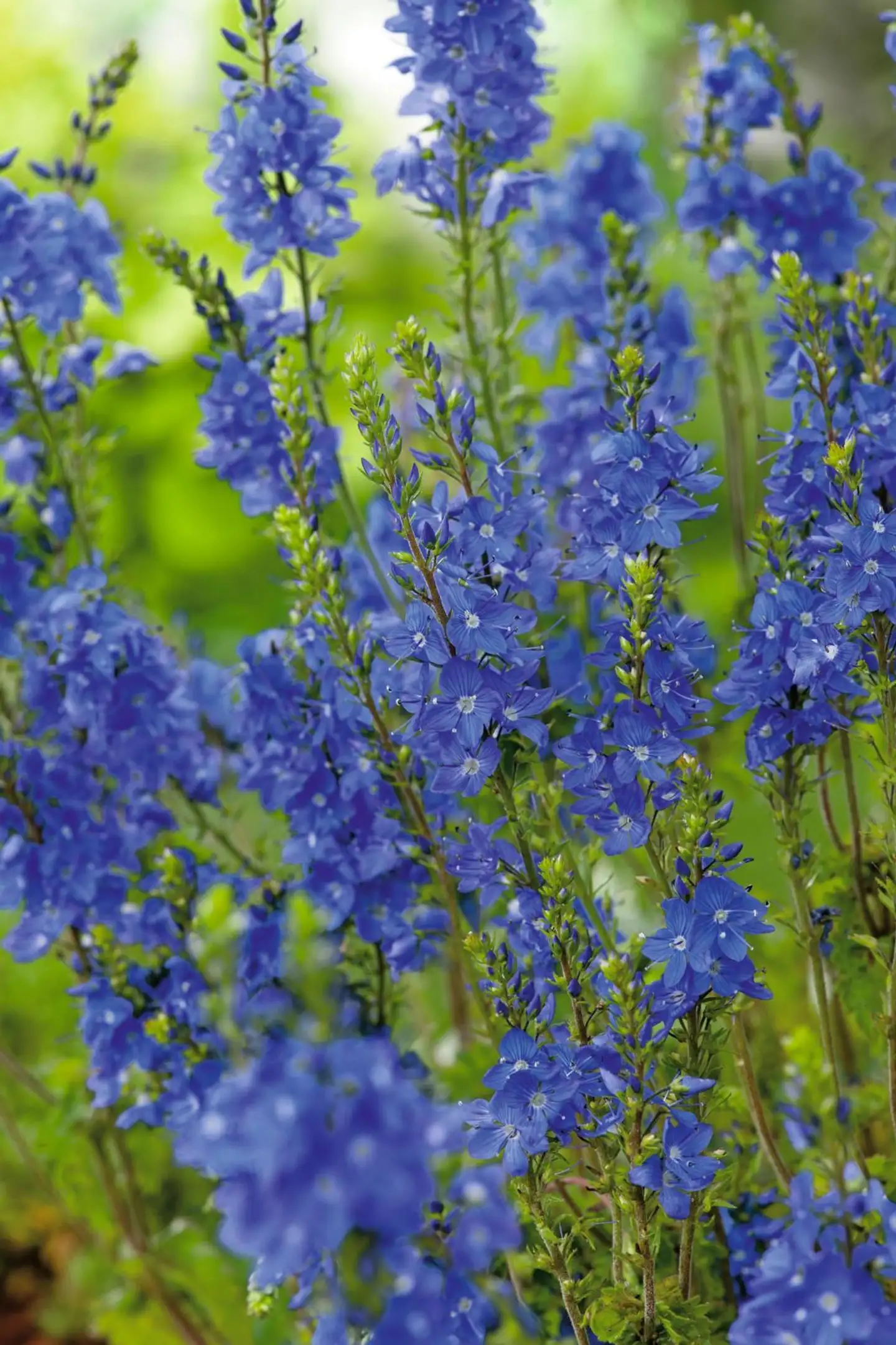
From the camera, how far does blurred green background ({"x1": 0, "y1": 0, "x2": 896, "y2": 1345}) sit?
4.54 meters

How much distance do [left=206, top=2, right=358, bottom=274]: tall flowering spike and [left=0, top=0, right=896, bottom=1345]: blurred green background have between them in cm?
175

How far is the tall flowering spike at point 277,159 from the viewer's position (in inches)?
65.6

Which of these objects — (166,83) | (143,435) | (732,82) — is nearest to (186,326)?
(143,435)

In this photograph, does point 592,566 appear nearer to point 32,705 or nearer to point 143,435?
point 32,705

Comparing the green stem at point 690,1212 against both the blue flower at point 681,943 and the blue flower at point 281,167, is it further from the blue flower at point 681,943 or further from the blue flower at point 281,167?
the blue flower at point 281,167

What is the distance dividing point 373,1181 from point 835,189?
156 cm

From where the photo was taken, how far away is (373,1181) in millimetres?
747

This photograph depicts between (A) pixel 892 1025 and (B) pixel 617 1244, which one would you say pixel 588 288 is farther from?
(B) pixel 617 1244

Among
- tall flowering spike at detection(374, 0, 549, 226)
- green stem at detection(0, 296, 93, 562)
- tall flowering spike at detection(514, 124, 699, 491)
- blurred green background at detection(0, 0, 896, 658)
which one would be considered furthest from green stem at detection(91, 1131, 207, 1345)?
blurred green background at detection(0, 0, 896, 658)

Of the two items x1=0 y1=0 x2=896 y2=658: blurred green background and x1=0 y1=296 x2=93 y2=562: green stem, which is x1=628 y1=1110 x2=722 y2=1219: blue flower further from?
x1=0 y1=0 x2=896 y2=658: blurred green background

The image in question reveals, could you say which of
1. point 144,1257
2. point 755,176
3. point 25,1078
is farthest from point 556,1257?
point 755,176

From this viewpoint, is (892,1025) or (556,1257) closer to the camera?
(556,1257)

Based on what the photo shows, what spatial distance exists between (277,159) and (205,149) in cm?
278

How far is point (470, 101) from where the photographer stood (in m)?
1.64
